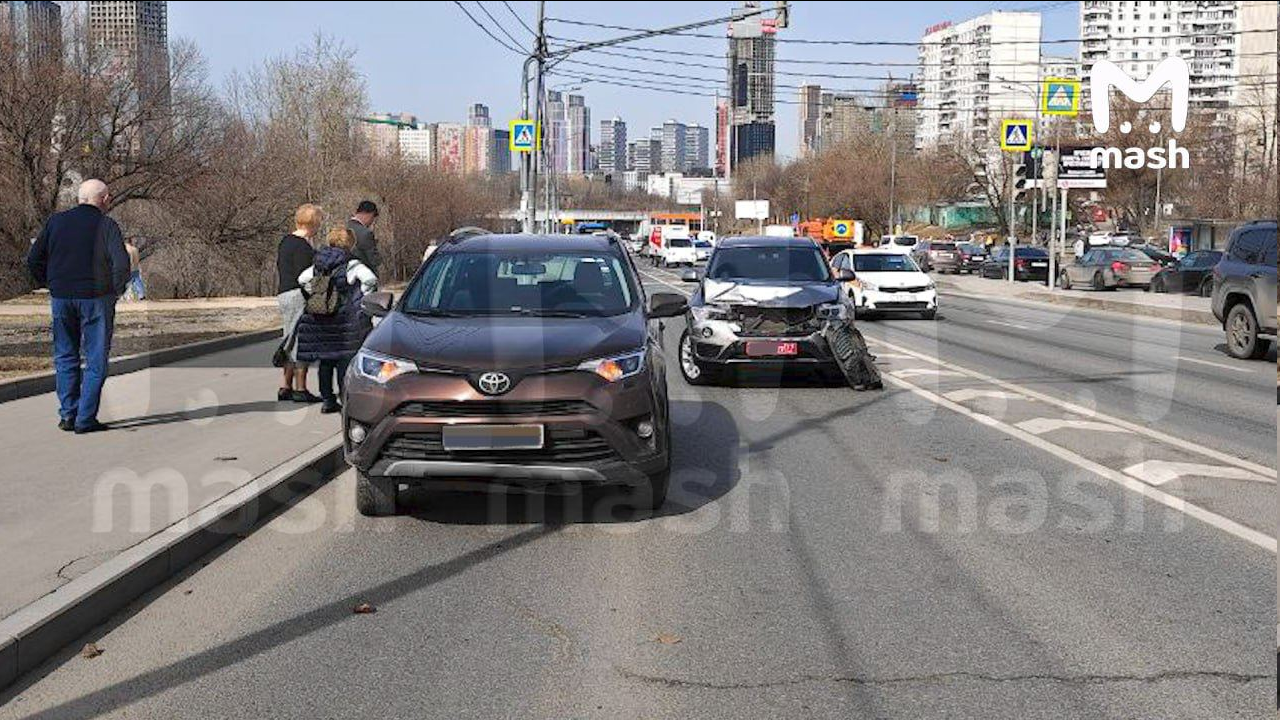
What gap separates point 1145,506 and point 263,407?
736cm

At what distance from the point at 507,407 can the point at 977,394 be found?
304 inches

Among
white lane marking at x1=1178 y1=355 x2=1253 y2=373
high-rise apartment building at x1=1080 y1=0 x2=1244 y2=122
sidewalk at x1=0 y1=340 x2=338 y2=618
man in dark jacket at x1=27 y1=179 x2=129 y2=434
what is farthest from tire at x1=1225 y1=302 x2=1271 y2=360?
high-rise apartment building at x1=1080 y1=0 x2=1244 y2=122

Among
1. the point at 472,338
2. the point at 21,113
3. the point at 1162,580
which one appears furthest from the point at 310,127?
the point at 1162,580

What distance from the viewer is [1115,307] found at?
31.5 meters

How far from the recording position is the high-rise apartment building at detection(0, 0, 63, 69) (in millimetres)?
20516

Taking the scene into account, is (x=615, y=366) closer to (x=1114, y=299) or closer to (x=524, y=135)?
(x=524, y=135)

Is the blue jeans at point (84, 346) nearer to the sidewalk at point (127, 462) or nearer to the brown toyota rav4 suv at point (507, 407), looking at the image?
the sidewalk at point (127, 462)

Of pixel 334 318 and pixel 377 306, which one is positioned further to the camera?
pixel 334 318

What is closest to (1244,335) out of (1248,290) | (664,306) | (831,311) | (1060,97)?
(1248,290)

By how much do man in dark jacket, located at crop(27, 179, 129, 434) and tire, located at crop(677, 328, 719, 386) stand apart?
6308mm

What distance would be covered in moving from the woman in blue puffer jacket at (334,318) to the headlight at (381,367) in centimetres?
352

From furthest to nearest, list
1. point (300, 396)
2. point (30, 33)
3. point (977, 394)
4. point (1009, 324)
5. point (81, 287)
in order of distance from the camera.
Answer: point (1009, 324), point (30, 33), point (977, 394), point (300, 396), point (81, 287)

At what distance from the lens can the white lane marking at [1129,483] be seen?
6.80 m

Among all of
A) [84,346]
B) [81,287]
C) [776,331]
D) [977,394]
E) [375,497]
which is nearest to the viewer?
[375,497]
